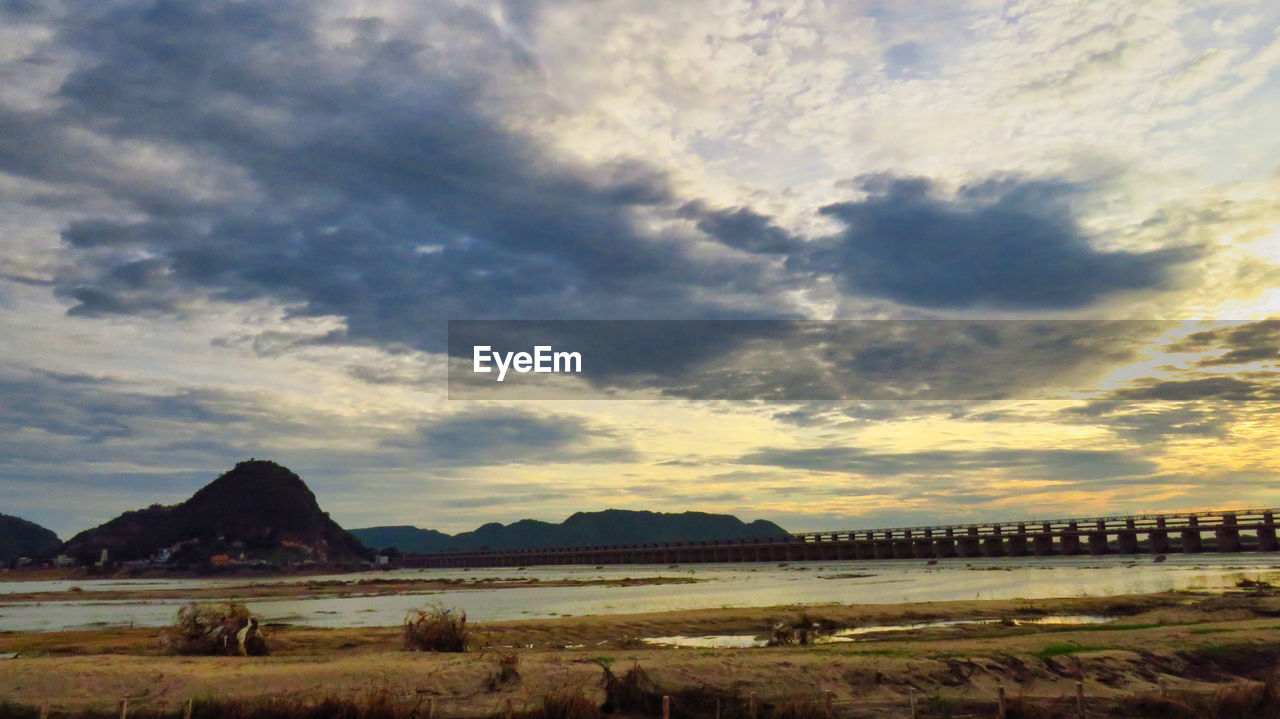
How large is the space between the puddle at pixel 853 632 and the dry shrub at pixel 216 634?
1530 centimetres

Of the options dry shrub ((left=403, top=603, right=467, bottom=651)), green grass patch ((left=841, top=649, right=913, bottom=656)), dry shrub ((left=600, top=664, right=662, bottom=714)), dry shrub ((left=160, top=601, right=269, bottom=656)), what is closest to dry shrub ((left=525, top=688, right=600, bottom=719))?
dry shrub ((left=600, top=664, right=662, bottom=714))

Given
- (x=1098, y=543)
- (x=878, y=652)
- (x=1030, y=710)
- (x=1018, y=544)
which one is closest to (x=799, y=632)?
(x=878, y=652)

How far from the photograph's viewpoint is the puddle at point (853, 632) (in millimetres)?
33062

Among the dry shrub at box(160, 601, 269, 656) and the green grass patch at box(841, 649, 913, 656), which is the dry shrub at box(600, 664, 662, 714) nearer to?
the green grass patch at box(841, 649, 913, 656)

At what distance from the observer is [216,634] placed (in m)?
29.7

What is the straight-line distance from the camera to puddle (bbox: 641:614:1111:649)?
108ft

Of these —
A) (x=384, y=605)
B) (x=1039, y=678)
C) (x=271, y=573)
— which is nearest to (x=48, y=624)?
(x=384, y=605)

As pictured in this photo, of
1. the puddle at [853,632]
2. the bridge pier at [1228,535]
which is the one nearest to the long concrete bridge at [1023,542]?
the bridge pier at [1228,535]

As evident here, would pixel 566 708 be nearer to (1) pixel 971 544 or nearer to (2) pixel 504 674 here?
(2) pixel 504 674

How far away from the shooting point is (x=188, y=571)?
652 ft

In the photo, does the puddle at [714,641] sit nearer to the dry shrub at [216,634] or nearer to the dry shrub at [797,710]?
the dry shrub at [797,710]

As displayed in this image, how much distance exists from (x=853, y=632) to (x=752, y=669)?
12.9 metres

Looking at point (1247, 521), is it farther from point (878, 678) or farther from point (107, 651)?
point (107, 651)

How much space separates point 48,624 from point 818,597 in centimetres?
4826
